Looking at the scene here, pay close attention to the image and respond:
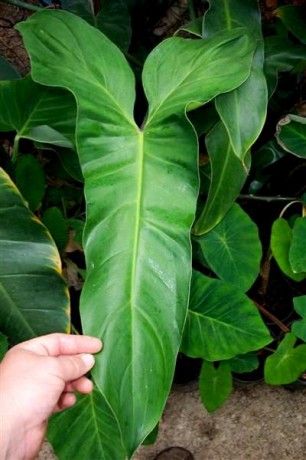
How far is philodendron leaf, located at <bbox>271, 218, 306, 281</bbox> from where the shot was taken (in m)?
1.26

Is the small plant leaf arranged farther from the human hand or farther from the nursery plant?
the human hand

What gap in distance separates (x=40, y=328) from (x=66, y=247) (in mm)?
408

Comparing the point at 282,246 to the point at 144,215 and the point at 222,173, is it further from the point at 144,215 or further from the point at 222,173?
the point at 144,215

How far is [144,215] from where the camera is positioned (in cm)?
99

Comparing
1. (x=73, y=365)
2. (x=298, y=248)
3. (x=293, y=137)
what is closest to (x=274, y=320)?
(x=298, y=248)

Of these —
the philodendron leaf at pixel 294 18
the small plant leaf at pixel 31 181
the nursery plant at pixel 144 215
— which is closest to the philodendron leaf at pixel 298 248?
the nursery plant at pixel 144 215

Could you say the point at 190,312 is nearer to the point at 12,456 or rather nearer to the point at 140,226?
the point at 140,226

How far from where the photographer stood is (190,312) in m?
1.22

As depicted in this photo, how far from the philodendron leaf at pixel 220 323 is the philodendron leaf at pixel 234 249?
52mm

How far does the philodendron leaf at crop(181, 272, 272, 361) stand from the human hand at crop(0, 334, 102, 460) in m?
0.33

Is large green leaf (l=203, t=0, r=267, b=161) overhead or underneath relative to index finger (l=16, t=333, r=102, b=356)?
overhead

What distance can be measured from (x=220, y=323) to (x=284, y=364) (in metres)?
0.18

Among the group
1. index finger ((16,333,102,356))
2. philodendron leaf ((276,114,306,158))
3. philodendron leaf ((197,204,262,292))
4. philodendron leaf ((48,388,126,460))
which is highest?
philodendron leaf ((276,114,306,158))

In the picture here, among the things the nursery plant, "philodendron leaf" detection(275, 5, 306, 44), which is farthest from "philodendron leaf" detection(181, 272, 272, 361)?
"philodendron leaf" detection(275, 5, 306, 44)
